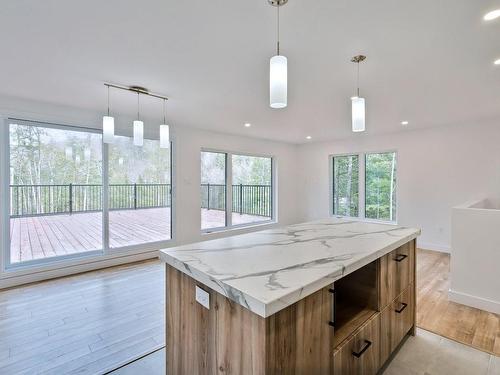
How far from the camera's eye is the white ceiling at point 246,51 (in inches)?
62.1

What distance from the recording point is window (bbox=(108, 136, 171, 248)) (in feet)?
13.4

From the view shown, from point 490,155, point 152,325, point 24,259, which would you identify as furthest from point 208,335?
point 490,155

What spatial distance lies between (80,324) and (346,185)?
5.61 metres

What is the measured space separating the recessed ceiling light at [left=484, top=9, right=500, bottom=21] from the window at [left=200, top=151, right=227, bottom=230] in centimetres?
434

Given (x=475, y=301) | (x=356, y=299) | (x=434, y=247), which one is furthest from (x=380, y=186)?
(x=356, y=299)

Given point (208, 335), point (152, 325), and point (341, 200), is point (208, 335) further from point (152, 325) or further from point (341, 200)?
point (341, 200)

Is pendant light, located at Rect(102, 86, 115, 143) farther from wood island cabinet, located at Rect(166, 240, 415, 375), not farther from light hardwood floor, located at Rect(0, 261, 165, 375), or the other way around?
wood island cabinet, located at Rect(166, 240, 415, 375)

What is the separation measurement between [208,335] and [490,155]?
5277 millimetres

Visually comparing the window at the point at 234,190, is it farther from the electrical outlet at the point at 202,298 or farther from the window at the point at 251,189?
the electrical outlet at the point at 202,298

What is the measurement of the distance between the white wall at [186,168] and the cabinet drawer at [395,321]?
12.2 ft

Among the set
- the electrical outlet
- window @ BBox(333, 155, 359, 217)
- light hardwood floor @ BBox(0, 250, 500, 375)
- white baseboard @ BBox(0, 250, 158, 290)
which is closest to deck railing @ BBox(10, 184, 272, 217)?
white baseboard @ BBox(0, 250, 158, 290)

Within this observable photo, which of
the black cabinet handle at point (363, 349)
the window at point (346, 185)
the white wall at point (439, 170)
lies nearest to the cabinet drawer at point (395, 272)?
the black cabinet handle at point (363, 349)

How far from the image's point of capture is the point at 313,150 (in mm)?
6648

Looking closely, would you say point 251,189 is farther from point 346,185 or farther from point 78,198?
point 78,198
